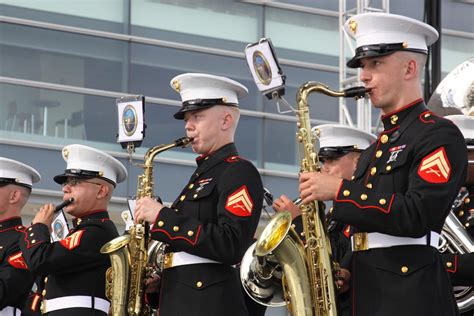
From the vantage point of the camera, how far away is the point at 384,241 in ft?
18.2

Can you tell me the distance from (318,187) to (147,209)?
1374 mm

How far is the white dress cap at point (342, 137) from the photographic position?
8.07m

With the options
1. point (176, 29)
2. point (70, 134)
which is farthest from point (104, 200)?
point (176, 29)

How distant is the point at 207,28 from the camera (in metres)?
16.9

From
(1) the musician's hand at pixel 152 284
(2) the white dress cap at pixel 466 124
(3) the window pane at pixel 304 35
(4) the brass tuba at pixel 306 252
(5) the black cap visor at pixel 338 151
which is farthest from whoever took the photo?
(3) the window pane at pixel 304 35

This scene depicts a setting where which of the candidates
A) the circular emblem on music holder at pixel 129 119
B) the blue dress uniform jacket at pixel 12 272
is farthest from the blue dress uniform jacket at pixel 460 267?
the blue dress uniform jacket at pixel 12 272

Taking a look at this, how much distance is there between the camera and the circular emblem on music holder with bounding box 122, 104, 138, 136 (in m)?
7.33

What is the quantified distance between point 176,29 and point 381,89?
11244mm

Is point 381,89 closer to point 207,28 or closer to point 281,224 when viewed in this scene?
point 281,224

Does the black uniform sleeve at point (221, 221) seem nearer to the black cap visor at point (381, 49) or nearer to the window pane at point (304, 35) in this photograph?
the black cap visor at point (381, 49)

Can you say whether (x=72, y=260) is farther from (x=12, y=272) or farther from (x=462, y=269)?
(x=462, y=269)

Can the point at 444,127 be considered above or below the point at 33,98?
below

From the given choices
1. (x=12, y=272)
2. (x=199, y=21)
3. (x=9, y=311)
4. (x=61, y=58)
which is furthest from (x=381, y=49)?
(x=199, y=21)

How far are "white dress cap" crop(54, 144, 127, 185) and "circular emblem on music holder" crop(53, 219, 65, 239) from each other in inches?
20.6
